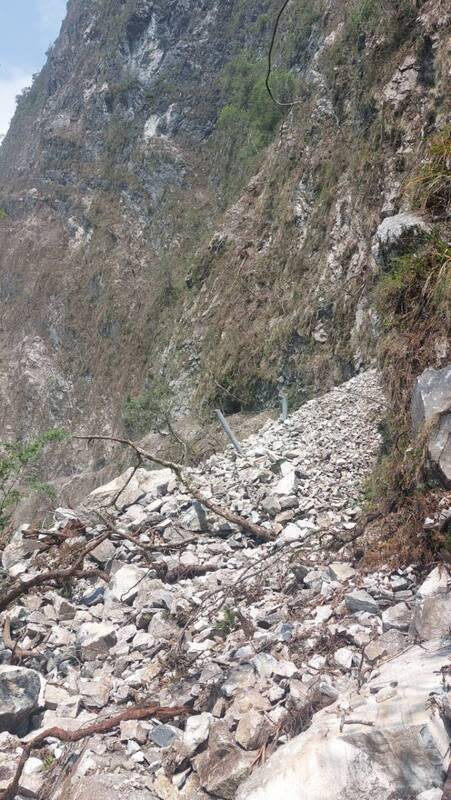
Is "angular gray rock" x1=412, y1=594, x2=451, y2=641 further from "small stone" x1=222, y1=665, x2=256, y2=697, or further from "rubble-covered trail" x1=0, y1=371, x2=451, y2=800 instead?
"small stone" x1=222, y1=665, x2=256, y2=697

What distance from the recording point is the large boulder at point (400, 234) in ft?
19.9

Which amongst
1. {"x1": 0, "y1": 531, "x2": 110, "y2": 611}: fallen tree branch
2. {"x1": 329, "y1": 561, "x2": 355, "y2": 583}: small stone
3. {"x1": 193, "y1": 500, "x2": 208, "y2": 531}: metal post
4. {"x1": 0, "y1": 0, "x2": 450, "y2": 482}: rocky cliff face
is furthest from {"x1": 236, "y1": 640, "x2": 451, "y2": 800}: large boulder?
{"x1": 193, "y1": 500, "x2": 208, "y2": 531}: metal post

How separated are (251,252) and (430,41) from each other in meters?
9.02

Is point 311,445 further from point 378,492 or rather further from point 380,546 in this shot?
point 380,546

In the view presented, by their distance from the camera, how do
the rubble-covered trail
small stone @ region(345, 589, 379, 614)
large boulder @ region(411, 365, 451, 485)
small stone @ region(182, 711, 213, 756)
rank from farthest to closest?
large boulder @ region(411, 365, 451, 485) < small stone @ region(345, 589, 379, 614) < small stone @ region(182, 711, 213, 756) < the rubble-covered trail

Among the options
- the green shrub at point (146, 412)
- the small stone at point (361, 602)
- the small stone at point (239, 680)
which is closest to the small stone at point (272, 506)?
the small stone at point (361, 602)

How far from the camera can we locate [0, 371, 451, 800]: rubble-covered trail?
2682 mm

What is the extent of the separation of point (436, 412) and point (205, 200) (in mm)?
35255

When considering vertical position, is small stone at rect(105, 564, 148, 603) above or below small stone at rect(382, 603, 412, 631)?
below

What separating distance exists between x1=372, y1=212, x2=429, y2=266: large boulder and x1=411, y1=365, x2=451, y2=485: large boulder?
6.72 feet

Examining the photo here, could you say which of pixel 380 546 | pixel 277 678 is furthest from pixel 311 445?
pixel 277 678

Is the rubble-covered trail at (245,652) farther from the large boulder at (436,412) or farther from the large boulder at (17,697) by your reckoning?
the large boulder at (436,412)

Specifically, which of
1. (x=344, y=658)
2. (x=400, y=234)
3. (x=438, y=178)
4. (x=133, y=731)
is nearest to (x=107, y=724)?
(x=133, y=731)

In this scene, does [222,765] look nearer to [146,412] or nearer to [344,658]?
[344,658]
